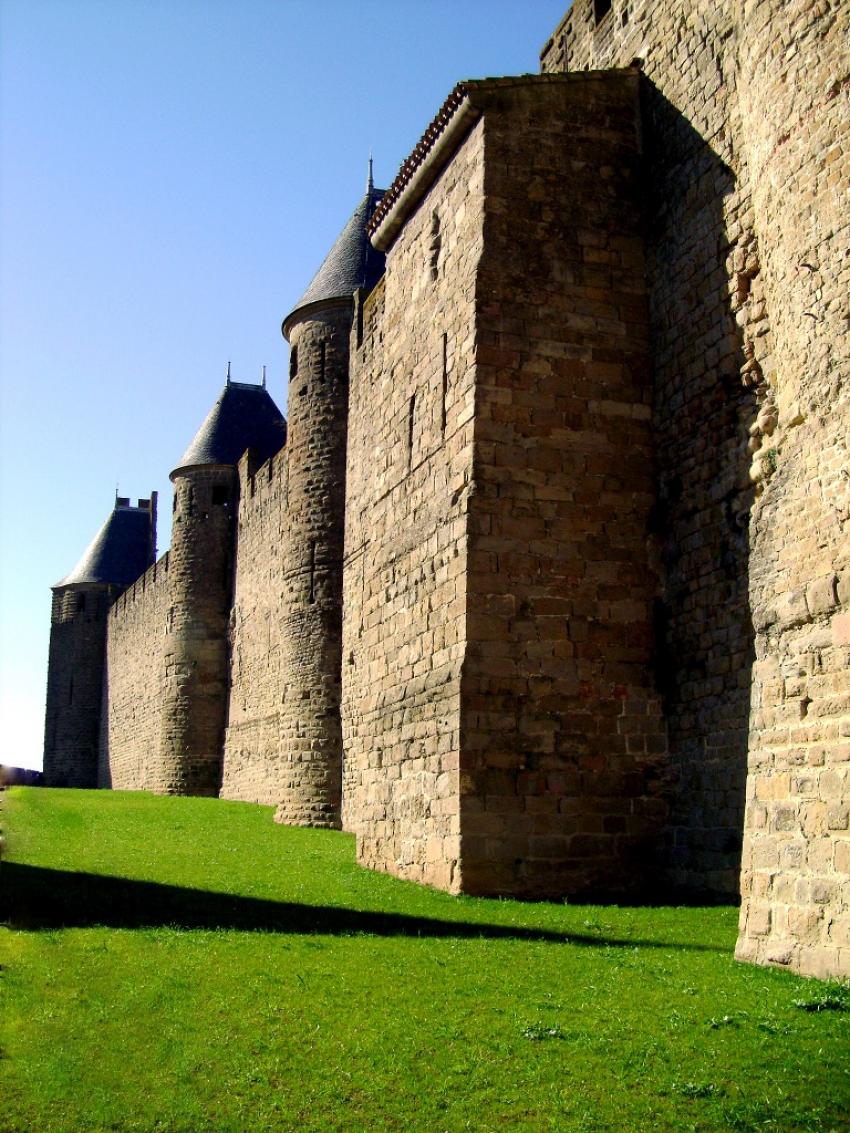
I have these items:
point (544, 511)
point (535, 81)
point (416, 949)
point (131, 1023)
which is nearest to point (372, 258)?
point (535, 81)

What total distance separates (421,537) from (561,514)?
157 centimetres

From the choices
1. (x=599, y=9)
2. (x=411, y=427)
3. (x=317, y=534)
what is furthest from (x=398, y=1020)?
(x=317, y=534)

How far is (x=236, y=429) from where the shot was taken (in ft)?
99.3

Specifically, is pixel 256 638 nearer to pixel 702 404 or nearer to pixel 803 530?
pixel 702 404

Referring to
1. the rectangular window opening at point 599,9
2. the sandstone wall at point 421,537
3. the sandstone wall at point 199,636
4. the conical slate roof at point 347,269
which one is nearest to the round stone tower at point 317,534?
the conical slate roof at point 347,269

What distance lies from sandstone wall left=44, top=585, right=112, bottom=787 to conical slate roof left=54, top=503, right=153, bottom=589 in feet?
1.88

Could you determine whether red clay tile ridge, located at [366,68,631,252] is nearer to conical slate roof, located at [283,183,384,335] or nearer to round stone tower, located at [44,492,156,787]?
conical slate roof, located at [283,183,384,335]

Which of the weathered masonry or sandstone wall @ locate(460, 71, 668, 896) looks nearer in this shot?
the weathered masonry

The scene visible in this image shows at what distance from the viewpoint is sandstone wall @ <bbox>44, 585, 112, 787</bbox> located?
1694 inches

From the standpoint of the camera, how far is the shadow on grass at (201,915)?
7785 mm

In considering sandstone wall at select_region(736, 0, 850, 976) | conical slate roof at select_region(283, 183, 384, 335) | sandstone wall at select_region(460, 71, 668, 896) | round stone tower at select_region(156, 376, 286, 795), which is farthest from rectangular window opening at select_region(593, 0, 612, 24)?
round stone tower at select_region(156, 376, 286, 795)

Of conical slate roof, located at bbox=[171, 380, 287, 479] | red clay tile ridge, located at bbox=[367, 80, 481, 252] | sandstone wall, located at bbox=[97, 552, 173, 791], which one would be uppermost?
conical slate roof, located at bbox=[171, 380, 287, 479]

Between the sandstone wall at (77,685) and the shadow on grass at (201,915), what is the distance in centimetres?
3456

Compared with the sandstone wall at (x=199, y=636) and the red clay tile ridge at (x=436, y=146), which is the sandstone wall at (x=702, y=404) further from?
the sandstone wall at (x=199, y=636)
